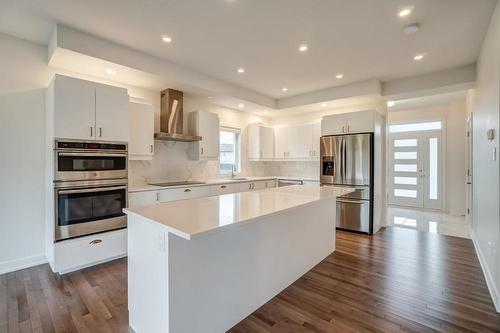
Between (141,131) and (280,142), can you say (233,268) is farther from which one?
(280,142)

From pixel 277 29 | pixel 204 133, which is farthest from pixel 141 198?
pixel 277 29

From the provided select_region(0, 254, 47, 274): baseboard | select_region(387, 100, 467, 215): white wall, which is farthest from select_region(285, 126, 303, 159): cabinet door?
select_region(0, 254, 47, 274): baseboard

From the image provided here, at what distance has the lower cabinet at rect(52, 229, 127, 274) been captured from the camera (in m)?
Answer: 2.76

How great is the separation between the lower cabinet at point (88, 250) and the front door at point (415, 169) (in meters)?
7.07

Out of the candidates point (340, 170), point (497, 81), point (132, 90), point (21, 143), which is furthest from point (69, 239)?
point (497, 81)

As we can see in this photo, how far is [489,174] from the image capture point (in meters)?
2.49

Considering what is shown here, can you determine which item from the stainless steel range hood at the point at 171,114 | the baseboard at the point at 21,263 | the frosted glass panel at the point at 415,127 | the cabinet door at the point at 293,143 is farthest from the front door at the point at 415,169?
the baseboard at the point at 21,263

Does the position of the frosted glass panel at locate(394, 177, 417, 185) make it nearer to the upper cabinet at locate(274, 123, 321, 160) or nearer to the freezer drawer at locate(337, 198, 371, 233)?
the upper cabinet at locate(274, 123, 321, 160)

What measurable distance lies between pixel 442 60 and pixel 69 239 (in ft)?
18.1

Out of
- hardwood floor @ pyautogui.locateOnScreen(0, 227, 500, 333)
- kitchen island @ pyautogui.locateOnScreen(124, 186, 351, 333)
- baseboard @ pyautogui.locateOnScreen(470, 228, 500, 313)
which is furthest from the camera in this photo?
baseboard @ pyautogui.locateOnScreen(470, 228, 500, 313)

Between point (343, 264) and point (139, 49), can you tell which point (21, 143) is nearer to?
point (139, 49)

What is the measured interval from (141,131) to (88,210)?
1346 millimetres

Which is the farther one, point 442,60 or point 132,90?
point 132,90

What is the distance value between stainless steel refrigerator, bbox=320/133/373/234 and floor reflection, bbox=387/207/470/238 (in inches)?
46.1
